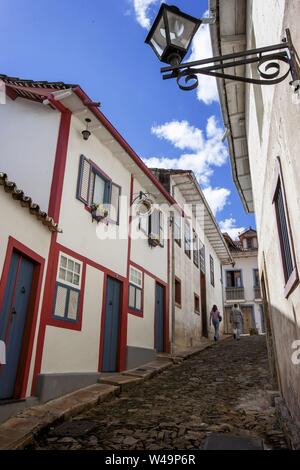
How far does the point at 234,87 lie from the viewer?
698 cm

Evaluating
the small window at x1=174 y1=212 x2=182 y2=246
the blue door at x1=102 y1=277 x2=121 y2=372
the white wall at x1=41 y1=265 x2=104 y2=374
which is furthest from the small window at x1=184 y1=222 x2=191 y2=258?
the white wall at x1=41 y1=265 x2=104 y2=374

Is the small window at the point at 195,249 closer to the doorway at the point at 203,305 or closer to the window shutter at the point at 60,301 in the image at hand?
the doorway at the point at 203,305

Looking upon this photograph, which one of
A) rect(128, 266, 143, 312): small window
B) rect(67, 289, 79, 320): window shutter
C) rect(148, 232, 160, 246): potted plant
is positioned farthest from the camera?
rect(148, 232, 160, 246): potted plant

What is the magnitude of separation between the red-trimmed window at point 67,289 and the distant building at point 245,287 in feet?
74.3

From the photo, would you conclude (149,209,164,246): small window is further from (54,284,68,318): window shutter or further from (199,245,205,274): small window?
(199,245,205,274): small window

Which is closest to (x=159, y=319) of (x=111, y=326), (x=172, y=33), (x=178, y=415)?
(x=111, y=326)

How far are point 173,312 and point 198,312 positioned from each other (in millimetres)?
4374

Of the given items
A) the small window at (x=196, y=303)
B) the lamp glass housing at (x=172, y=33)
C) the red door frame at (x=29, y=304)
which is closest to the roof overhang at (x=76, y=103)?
the red door frame at (x=29, y=304)

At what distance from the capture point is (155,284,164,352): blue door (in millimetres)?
12266

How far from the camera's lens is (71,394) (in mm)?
6867

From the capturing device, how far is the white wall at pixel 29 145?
25.4 feet

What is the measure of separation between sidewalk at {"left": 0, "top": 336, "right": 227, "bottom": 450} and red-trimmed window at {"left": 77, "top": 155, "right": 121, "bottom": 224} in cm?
417

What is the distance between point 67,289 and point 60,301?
0.35 m
